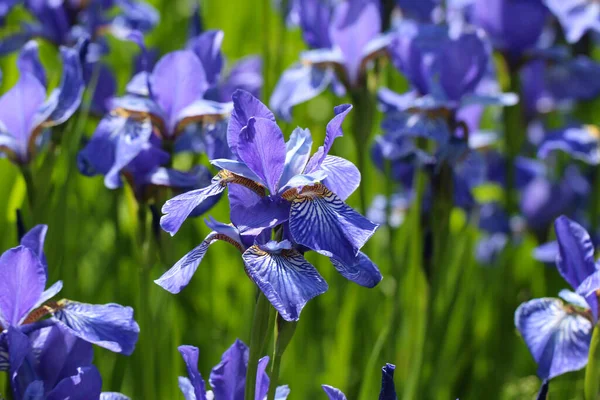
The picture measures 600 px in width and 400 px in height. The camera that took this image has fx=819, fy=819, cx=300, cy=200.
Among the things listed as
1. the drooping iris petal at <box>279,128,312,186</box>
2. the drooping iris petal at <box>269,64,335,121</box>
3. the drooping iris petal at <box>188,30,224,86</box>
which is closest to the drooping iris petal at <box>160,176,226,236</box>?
the drooping iris petal at <box>279,128,312,186</box>

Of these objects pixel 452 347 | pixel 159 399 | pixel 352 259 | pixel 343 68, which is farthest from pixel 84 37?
pixel 452 347

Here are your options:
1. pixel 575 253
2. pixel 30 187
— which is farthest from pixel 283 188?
pixel 30 187

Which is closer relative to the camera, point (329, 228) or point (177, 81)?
point (329, 228)

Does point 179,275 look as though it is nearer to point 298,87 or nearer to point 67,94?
point 67,94

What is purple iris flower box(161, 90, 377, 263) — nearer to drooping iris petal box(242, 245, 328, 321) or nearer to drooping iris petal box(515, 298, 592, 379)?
drooping iris petal box(242, 245, 328, 321)

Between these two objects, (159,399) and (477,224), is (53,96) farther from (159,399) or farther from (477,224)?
(477,224)

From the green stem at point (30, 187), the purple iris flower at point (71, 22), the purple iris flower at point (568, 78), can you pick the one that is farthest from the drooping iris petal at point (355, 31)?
the green stem at point (30, 187)
